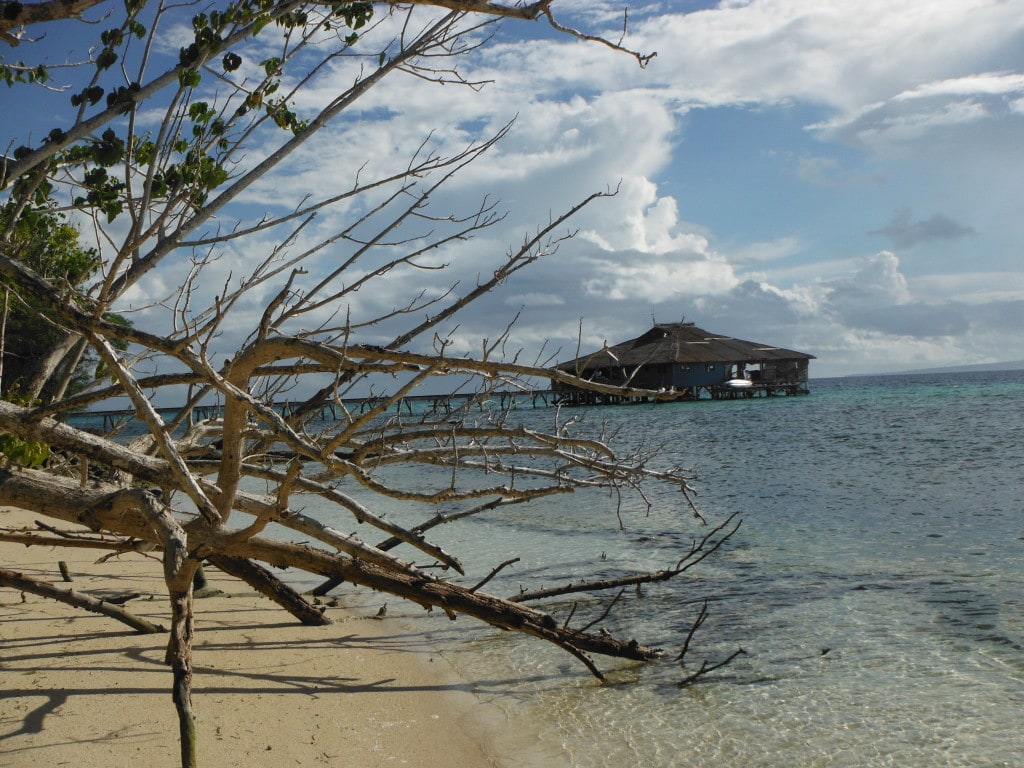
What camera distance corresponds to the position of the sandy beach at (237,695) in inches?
139

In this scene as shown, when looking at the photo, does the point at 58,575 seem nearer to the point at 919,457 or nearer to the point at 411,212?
the point at 411,212

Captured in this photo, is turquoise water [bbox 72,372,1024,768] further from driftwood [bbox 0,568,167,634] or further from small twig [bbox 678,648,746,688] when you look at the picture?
driftwood [bbox 0,568,167,634]

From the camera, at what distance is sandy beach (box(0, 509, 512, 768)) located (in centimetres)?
354

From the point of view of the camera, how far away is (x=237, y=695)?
4250 mm

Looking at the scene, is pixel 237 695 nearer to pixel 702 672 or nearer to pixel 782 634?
pixel 702 672

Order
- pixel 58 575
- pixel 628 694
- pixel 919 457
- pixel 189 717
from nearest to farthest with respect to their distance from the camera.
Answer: pixel 189 717, pixel 628 694, pixel 58 575, pixel 919 457

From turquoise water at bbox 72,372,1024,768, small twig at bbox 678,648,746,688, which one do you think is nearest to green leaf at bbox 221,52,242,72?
turquoise water at bbox 72,372,1024,768

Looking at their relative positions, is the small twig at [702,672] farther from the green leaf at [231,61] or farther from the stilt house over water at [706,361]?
the stilt house over water at [706,361]

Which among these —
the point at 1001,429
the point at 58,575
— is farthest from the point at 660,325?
the point at 58,575

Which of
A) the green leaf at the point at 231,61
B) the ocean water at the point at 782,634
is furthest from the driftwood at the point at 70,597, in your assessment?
the green leaf at the point at 231,61

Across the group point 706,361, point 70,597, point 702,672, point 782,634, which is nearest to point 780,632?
point 782,634

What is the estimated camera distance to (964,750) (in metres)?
4.12

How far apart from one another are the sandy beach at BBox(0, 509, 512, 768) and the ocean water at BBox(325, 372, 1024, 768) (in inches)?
13.8

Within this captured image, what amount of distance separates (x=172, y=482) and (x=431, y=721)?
1804 mm
